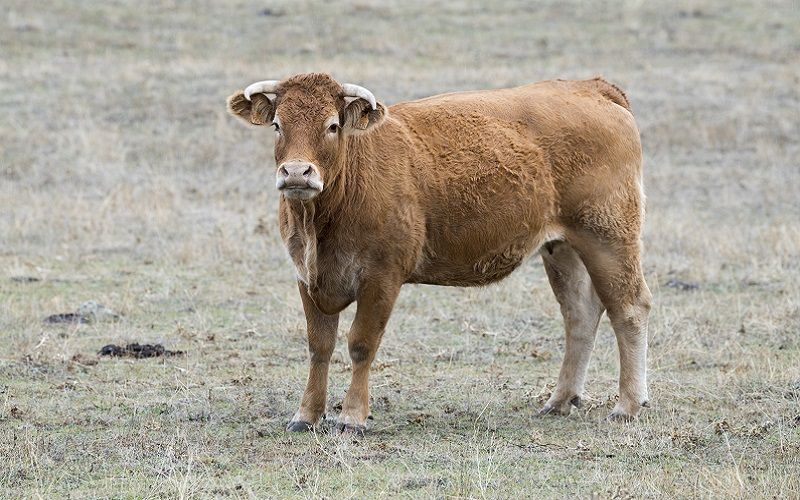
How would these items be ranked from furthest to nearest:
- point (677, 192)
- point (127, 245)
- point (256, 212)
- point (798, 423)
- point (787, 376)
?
point (677, 192), point (256, 212), point (127, 245), point (787, 376), point (798, 423)

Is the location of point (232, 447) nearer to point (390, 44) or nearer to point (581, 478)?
point (581, 478)

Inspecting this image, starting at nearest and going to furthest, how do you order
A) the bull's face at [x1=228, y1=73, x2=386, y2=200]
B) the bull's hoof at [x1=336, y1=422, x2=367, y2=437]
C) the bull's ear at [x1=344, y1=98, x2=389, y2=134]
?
1. the bull's face at [x1=228, y1=73, x2=386, y2=200]
2. the bull's ear at [x1=344, y1=98, x2=389, y2=134]
3. the bull's hoof at [x1=336, y1=422, x2=367, y2=437]

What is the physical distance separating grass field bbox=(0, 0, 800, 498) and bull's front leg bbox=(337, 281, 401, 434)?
0.18 metres

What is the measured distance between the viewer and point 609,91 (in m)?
8.97

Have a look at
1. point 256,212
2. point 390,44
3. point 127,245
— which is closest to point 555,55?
point 390,44

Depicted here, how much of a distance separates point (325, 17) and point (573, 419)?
79.5ft

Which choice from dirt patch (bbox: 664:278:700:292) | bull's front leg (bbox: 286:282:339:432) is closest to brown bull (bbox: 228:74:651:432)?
bull's front leg (bbox: 286:282:339:432)

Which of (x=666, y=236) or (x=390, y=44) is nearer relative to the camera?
(x=666, y=236)

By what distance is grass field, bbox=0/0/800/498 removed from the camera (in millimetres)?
6902

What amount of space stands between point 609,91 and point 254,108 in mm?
2739

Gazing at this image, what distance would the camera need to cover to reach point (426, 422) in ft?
26.4

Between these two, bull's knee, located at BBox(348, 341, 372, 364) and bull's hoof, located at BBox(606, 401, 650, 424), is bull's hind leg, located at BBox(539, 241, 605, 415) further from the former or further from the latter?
bull's knee, located at BBox(348, 341, 372, 364)

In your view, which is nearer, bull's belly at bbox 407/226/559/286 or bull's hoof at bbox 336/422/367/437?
bull's hoof at bbox 336/422/367/437

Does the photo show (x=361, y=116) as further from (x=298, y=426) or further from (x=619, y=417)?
(x=619, y=417)
